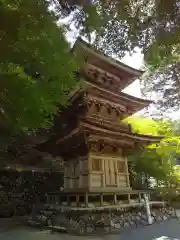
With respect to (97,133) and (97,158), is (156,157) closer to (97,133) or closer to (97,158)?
(97,158)

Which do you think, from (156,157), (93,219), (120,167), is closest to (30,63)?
(93,219)

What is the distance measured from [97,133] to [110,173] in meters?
1.99

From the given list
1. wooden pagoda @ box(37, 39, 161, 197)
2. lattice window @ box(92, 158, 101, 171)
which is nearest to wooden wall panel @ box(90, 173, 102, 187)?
wooden pagoda @ box(37, 39, 161, 197)

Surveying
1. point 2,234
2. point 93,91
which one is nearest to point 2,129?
point 2,234

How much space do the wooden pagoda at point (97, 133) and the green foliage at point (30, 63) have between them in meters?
4.03

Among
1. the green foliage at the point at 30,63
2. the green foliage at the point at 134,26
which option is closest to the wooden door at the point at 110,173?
the green foliage at the point at 134,26

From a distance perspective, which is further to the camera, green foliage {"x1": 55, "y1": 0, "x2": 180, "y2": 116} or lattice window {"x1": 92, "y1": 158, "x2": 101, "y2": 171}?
lattice window {"x1": 92, "y1": 158, "x2": 101, "y2": 171}

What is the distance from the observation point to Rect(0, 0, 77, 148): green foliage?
9.56 ft

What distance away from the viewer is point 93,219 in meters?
7.45

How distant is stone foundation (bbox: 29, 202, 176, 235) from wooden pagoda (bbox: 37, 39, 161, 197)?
32.0 inches

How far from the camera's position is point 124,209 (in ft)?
30.3

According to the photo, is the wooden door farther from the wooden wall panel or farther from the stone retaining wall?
the stone retaining wall

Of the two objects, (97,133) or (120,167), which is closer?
(97,133)

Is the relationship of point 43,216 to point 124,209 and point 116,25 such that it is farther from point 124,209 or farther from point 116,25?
point 116,25
